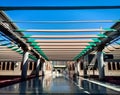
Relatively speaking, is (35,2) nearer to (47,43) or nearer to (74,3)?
(74,3)

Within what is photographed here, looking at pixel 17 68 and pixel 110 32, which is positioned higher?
pixel 110 32

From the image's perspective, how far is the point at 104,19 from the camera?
11.4 metres

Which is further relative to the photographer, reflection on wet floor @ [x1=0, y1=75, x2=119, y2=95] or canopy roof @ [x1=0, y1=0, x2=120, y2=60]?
reflection on wet floor @ [x1=0, y1=75, x2=119, y2=95]

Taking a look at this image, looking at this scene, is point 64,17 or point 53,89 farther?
point 64,17

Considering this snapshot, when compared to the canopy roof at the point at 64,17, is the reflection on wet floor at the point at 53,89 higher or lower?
lower

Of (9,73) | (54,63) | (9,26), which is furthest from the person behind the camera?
(54,63)

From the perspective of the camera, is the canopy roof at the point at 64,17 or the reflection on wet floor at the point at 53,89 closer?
the canopy roof at the point at 64,17

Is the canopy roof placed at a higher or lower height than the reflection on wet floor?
higher

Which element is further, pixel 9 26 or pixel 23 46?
pixel 23 46

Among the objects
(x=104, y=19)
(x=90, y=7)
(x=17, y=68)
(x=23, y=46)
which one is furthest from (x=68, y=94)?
(x=17, y=68)

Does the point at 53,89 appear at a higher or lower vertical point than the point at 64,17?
lower

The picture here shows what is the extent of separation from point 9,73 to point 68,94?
35.2 m

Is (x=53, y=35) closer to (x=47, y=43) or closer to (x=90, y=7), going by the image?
(x=47, y=43)

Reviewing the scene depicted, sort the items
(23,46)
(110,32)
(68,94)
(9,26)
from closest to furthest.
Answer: (68,94) < (9,26) < (110,32) < (23,46)
